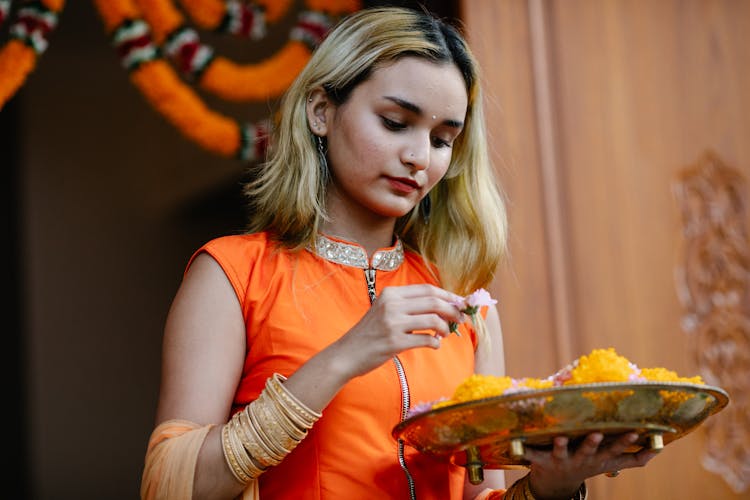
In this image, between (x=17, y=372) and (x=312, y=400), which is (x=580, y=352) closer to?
(x=312, y=400)

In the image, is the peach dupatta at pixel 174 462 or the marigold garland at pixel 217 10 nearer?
the peach dupatta at pixel 174 462

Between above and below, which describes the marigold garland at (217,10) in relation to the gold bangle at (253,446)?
above

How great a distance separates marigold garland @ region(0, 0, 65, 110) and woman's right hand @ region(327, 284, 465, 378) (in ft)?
4.91

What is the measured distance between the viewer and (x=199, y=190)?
5027mm

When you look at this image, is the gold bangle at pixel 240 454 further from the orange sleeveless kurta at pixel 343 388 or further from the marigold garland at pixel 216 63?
the marigold garland at pixel 216 63

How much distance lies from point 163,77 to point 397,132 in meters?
1.32

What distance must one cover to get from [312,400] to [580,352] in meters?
1.41

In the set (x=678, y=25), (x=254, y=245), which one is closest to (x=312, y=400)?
(x=254, y=245)

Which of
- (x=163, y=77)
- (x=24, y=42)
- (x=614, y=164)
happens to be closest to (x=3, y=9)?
(x=24, y=42)

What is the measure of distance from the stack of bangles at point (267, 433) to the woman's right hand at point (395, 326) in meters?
0.10

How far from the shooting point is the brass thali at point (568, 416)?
159cm

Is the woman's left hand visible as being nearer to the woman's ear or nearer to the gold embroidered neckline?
the gold embroidered neckline

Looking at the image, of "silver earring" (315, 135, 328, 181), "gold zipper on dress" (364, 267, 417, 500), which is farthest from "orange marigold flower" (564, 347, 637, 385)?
"silver earring" (315, 135, 328, 181)

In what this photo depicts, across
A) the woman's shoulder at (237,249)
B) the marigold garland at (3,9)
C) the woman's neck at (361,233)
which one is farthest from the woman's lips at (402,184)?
the marigold garland at (3,9)
